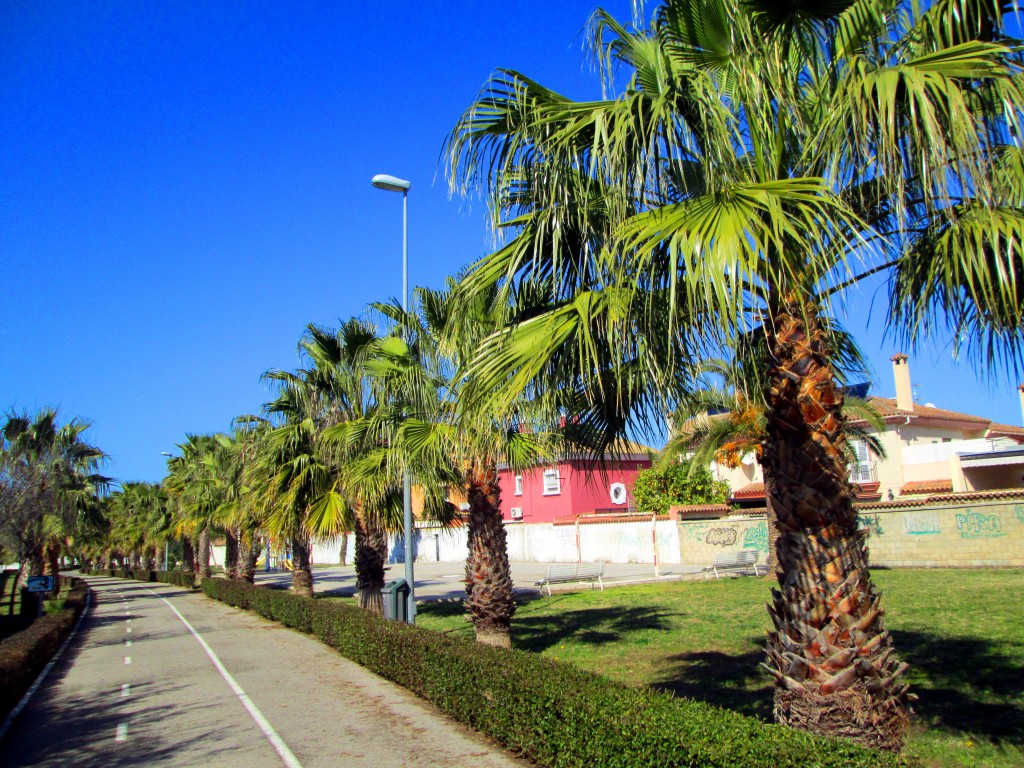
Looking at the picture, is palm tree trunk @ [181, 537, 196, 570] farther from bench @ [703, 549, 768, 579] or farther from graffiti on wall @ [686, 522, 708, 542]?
bench @ [703, 549, 768, 579]

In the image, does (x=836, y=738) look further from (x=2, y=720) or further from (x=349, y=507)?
(x=349, y=507)

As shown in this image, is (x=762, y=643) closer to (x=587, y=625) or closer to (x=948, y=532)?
(x=587, y=625)

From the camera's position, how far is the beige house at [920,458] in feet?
106

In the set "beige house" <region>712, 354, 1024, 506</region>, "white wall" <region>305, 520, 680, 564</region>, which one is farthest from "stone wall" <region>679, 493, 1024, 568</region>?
"white wall" <region>305, 520, 680, 564</region>

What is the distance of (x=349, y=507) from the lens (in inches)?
669

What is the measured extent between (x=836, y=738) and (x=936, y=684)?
496cm

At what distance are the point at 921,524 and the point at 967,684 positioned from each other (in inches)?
710

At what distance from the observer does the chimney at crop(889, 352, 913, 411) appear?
35875 millimetres

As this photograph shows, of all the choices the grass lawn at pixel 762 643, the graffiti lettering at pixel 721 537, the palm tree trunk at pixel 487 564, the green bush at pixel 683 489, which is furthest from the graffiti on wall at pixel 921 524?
the palm tree trunk at pixel 487 564

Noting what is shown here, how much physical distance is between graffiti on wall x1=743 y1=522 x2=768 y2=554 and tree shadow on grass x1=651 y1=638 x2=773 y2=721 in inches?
743

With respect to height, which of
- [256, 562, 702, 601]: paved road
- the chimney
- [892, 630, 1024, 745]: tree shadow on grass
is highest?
the chimney

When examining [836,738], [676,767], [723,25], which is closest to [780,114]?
[723,25]

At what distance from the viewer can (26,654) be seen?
1338 centimetres

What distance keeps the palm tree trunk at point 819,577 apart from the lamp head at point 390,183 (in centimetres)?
1242
